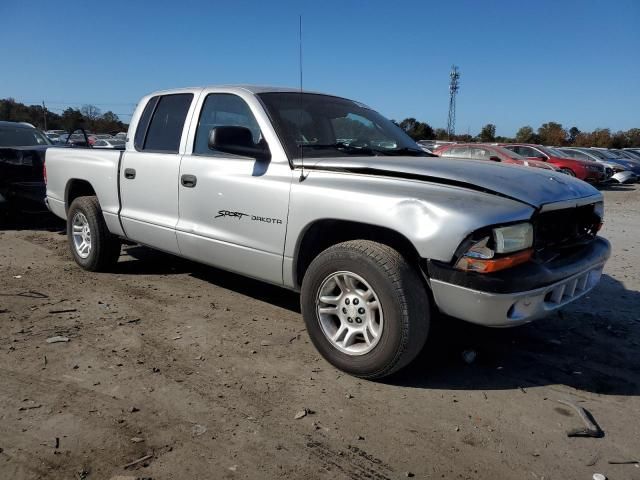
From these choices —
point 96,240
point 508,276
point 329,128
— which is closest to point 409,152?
point 329,128

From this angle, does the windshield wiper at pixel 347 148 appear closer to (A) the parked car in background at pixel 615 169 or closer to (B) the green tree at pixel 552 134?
(A) the parked car in background at pixel 615 169

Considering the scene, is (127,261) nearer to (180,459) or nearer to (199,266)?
(199,266)

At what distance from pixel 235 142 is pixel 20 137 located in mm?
6517

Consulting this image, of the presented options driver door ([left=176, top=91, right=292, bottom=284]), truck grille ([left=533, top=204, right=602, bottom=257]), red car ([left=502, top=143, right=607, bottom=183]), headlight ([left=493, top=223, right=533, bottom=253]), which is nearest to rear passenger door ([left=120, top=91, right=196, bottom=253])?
driver door ([left=176, top=91, right=292, bottom=284])

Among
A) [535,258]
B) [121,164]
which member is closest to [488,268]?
[535,258]

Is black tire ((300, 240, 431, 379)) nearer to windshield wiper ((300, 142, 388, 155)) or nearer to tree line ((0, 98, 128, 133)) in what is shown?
windshield wiper ((300, 142, 388, 155))

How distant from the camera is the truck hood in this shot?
3.03 metres

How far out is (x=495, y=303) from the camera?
2.79 m

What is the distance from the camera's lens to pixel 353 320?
10.8ft

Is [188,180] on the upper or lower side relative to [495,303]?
upper

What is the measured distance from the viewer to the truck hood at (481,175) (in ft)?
9.93

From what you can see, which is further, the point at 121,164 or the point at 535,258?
the point at 121,164

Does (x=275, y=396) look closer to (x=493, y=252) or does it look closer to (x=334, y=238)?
(x=334, y=238)

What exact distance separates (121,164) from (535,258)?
3.74 meters
